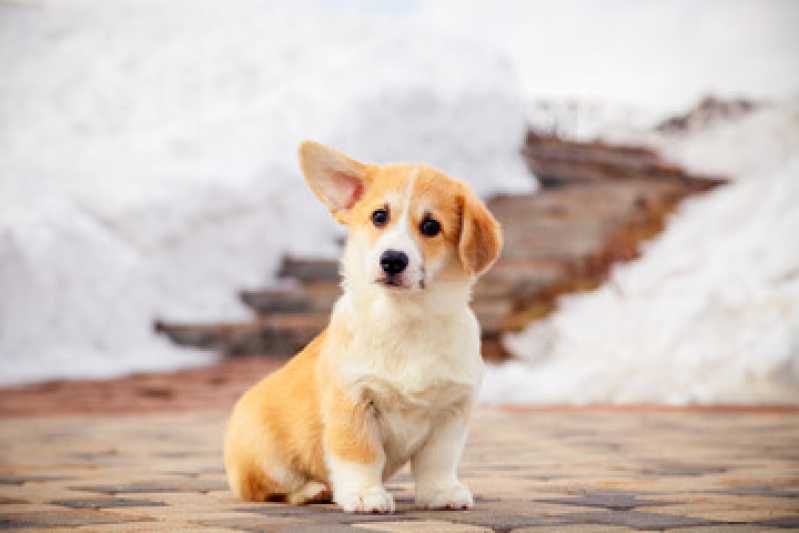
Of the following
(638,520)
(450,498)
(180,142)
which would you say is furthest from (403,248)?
(180,142)

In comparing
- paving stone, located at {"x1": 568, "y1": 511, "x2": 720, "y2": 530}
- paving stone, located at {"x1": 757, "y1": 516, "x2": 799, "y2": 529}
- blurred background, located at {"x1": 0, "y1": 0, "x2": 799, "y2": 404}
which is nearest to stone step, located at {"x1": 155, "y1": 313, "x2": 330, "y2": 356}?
blurred background, located at {"x1": 0, "y1": 0, "x2": 799, "y2": 404}

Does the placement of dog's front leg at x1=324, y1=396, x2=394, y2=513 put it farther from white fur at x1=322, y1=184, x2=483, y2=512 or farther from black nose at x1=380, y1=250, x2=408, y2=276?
black nose at x1=380, y1=250, x2=408, y2=276

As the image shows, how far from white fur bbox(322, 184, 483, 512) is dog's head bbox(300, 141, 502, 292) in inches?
0.6

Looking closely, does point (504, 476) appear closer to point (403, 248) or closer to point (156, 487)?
point (156, 487)

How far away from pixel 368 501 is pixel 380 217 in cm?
75

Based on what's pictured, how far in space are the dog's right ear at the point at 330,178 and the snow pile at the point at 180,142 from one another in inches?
217

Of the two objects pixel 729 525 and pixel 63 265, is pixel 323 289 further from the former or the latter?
pixel 729 525

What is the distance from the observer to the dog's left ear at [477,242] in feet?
9.14

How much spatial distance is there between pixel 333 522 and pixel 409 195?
2.87 ft

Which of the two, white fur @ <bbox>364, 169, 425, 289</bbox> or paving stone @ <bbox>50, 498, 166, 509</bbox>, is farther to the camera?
paving stone @ <bbox>50, 498, 166, 509</bbox>

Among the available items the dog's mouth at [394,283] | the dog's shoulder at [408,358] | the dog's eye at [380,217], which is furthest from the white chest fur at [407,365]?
the dog's eye at [380,217]

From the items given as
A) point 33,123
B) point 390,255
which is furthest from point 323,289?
point 390,255

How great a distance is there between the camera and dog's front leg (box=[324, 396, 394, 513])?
2762 millimetres

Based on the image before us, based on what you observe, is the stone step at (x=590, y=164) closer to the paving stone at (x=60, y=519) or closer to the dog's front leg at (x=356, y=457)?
the dog's front leg at (x=356, y=457)
